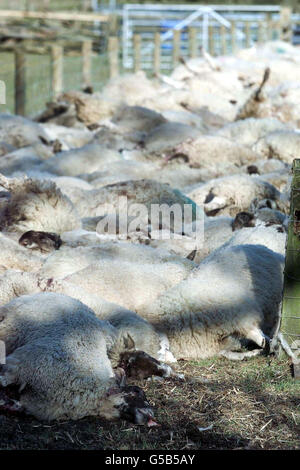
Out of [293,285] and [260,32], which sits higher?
[293,285]

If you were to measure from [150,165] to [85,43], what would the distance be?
347 inches

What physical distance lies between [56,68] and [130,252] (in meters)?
11.0

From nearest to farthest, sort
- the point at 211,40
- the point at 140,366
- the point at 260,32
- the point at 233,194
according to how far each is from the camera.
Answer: the point at 140,366, the point at 233,194, the point at 211,40, the point at 260,32

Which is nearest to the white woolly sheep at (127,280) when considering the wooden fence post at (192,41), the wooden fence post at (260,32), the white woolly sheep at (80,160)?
the white woolly sheep at (80,160)

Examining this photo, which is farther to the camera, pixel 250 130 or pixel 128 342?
pixel 250 130

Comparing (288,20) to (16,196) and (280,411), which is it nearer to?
(16,196)

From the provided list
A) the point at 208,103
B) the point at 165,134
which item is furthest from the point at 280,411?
the point at 208,103

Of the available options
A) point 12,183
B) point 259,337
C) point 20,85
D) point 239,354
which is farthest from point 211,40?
point 239,354

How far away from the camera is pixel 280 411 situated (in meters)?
3.91

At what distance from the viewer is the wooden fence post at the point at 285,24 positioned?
25.1 meters

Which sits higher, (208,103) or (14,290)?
(14,290)

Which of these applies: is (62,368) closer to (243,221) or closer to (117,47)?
(243,221)

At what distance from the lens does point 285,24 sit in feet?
82.4

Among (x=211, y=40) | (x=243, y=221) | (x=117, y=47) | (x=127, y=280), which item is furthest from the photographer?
(x=211, y=40)
